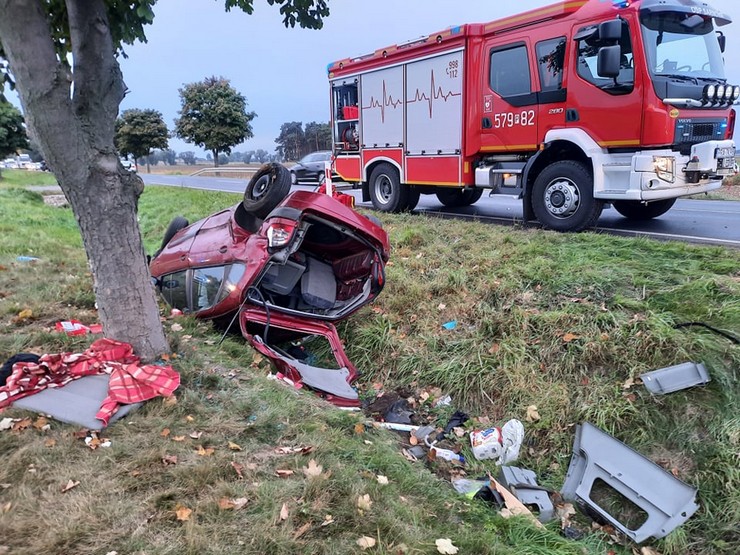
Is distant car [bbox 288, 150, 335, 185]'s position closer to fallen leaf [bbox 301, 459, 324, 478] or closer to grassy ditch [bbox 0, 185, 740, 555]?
grassy ditch [bbox 0, 185, 740, 555]

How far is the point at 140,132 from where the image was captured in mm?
42969

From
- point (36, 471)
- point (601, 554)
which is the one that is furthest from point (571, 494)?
point (36, 471)

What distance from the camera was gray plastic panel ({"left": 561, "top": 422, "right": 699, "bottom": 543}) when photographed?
127 inches

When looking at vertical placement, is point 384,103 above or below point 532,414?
above

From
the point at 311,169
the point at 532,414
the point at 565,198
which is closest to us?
the point at 532,414

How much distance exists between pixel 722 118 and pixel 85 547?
27.7ft

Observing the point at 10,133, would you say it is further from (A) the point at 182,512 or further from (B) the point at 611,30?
(A) the point at 182,512

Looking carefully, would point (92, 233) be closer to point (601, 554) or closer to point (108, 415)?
point (108, 415)

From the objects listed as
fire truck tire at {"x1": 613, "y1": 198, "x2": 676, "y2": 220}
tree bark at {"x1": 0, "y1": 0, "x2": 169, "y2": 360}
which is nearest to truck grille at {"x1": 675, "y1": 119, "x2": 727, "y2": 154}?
fire truck tire at {"x1": 613, "y1": 198, "x2": 676, "y2": 220}

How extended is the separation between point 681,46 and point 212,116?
37.3 metres

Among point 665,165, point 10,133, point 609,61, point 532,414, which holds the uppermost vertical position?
point 10,133

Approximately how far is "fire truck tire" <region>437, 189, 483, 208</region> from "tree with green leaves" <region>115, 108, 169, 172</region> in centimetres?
3941

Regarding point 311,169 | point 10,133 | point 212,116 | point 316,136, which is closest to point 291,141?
point 316,136

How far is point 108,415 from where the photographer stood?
3027 mm
